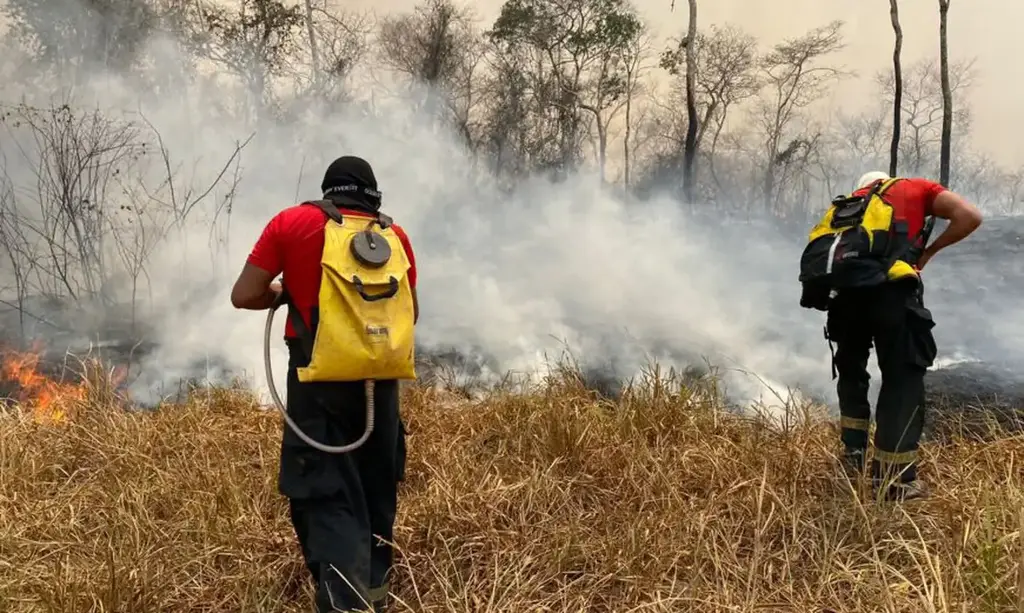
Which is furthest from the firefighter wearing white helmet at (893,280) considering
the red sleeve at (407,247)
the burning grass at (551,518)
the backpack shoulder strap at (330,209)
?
the backpack shoulder strap at (330,209)

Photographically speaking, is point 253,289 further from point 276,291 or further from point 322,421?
point 322,421

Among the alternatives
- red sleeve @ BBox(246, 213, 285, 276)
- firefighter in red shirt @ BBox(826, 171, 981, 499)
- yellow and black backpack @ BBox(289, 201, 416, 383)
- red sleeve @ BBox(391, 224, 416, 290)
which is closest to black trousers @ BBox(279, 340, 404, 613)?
yellow and black backpack @ BBox(289, 201, 416, 383)

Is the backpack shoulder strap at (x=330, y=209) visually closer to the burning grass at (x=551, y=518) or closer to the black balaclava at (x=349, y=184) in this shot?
the black balaclava at (x=349, y=184)

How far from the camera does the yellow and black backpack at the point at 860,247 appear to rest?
294 cm

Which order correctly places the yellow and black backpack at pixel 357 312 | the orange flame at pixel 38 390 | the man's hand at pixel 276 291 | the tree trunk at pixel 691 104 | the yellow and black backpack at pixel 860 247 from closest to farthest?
the yellow and black backpack at pixel 357 312
the man's hand at pixel 276 291
the yellow and black backpack at pixel 860 247
the orange flame at pixel 38 390
the tree trunk at pixel 691 104

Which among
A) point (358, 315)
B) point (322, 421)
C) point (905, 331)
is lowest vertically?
point (322, 421)

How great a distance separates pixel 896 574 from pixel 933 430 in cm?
267

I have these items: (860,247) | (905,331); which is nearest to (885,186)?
(860,247)

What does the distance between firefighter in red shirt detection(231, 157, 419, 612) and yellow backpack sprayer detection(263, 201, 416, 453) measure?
0.18ft

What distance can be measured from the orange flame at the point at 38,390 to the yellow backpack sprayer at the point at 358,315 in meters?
3.29

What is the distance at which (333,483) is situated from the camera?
222cm

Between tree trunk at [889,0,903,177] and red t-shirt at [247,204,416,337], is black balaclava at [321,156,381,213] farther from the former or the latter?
tree trunk at [889,0,903,177]

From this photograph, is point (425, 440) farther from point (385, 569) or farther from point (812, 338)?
point (812, 338)

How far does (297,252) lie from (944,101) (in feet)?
59.1
